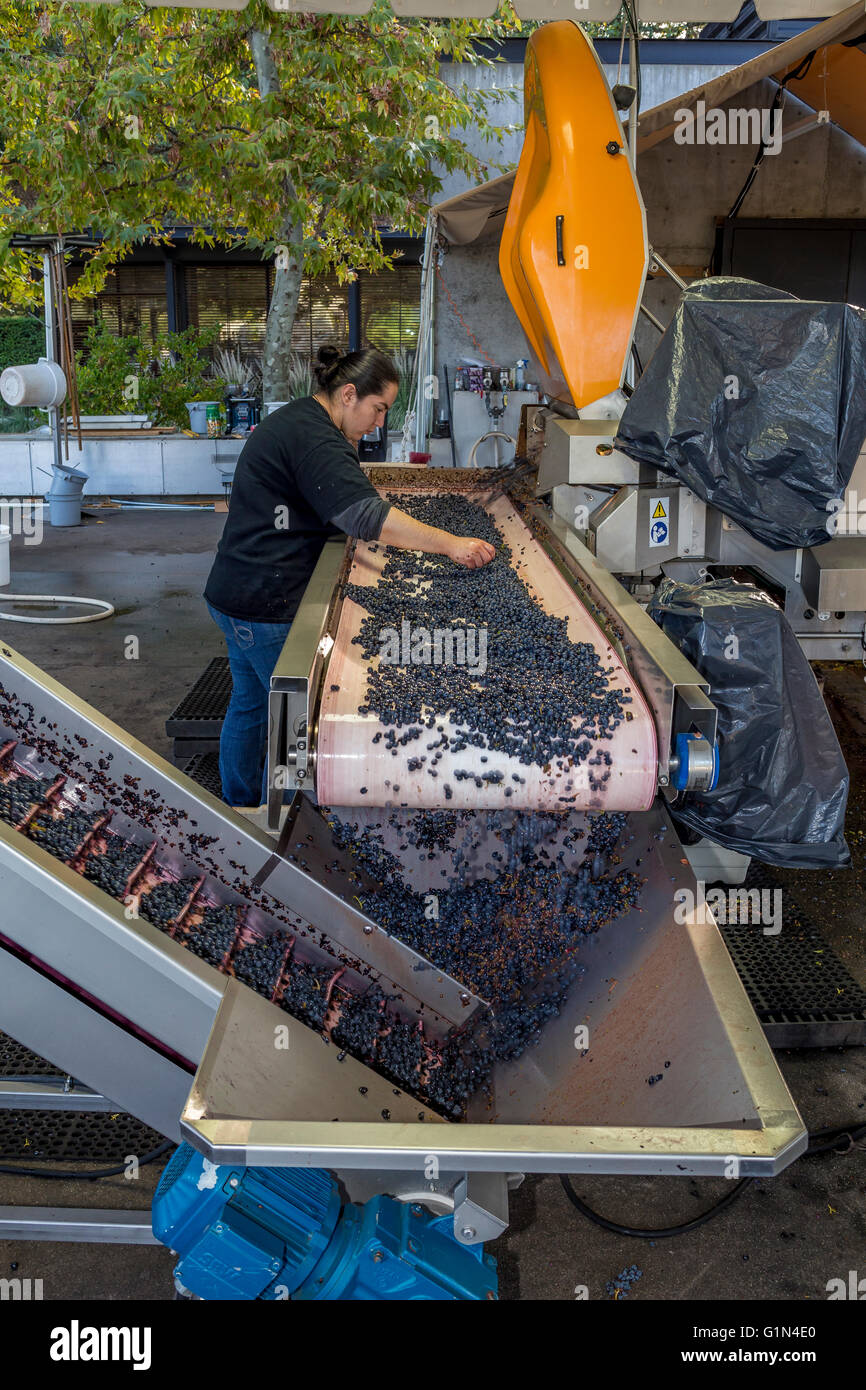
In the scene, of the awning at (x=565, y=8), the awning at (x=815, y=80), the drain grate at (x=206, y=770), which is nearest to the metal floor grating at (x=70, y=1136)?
the drain grate at (x=206, y=770)

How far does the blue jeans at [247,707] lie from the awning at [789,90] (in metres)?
3.89

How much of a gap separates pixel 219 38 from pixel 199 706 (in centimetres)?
463

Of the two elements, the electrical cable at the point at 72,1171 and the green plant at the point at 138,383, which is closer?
the electrical cable at the point at 72,1171

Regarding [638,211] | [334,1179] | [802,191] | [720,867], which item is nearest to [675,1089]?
[334,1179]

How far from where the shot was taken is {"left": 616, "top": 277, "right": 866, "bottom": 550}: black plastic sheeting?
233 cm

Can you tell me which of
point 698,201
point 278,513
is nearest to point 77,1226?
point 278,513

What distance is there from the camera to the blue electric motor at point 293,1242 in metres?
1.35

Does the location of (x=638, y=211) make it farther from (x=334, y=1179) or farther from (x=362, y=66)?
(x=362, y=66)

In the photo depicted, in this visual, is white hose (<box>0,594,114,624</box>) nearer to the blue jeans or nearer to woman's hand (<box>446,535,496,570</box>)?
the blue jeans

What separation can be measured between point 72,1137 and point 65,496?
834cm

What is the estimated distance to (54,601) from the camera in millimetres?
6887

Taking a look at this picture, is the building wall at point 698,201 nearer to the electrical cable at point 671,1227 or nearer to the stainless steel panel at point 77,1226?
the electrical cable at point 671,1227

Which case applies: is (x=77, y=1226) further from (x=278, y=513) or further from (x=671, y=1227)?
(x=278, y=513)

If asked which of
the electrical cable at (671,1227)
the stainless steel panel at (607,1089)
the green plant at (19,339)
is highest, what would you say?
the green plant at (19,339)
